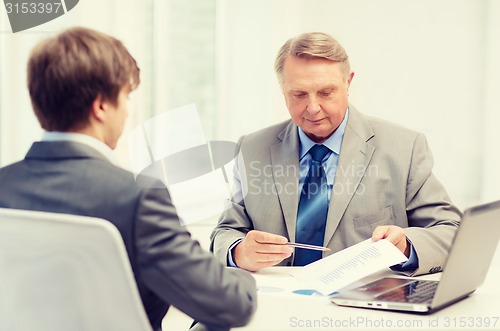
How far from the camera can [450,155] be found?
335cm

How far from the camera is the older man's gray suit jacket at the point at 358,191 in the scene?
7.36 ft

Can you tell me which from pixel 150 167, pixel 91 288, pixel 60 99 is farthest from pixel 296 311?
pixel 150 167

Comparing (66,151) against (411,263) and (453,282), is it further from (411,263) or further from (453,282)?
(411,263)

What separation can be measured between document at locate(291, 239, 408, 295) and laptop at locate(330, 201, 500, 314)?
41mm

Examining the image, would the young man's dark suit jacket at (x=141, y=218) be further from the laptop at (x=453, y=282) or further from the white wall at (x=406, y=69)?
the white wall at (x=406, y=69)

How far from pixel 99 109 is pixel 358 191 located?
4.00ft

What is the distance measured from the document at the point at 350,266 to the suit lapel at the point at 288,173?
0.41 m

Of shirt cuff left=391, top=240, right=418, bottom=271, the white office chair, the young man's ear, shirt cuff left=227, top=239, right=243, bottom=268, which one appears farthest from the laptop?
the young man's ear

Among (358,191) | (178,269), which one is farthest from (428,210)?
(178,269)

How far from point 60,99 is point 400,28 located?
2442 mm

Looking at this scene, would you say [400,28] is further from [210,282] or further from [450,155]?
[210,282]

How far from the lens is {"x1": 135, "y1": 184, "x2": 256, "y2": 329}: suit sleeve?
3.82ft

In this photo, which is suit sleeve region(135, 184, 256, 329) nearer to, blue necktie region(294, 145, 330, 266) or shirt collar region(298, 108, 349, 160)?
blue necktie region(294, 145, 330, 266)

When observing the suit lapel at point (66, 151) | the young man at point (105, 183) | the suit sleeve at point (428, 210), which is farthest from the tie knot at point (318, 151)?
the suit lapel at point (66, 151)
